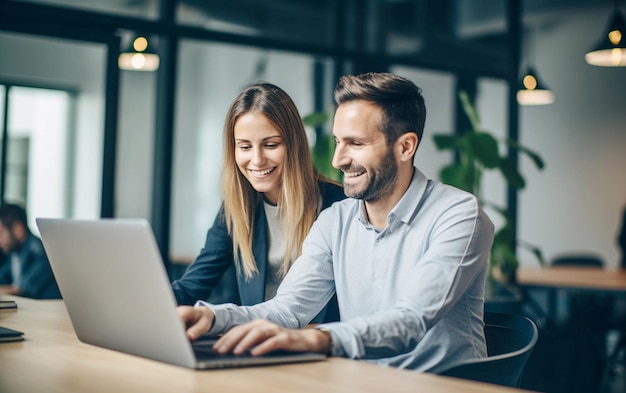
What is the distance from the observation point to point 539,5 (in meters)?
8.72

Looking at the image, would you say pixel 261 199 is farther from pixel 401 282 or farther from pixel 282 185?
pixel 401 282

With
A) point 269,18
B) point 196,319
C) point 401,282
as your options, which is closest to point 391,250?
point 401,282

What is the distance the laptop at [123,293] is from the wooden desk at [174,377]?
0.03 m

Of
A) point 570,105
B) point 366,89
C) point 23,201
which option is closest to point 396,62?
point 23,201

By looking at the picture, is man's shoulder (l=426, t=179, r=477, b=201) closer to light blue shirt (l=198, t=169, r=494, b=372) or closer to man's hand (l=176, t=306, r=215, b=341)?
light blue shirt (l=198, t=169, r=494, b=372)

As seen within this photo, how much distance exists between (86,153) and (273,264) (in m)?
2.76

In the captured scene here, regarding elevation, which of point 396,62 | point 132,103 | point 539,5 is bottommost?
point 132,103

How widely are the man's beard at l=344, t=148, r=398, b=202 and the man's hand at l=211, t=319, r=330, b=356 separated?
0.53 metres

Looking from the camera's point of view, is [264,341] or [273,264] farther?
[273,264]

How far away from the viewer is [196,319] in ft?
5.69

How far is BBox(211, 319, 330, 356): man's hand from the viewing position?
152cm

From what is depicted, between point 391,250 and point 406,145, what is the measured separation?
0.85 ft

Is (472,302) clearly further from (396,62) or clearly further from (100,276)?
(396,62)

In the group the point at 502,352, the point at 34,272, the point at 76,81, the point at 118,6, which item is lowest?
the point at 34,272
